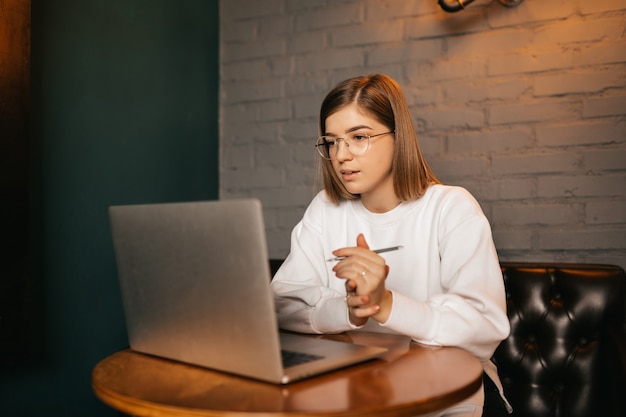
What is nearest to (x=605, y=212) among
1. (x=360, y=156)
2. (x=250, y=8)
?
(x=360, y=156)

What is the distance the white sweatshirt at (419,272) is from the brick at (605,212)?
73cm

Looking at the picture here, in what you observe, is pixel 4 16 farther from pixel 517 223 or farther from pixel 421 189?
pixel 517 223

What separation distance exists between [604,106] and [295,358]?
151cm

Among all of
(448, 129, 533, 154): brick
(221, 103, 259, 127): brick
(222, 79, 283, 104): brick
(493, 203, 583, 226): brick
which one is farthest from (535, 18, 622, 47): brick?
(221, 103, 259, 127): brick

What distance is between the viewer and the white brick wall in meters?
1.98

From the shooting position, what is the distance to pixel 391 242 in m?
1.57

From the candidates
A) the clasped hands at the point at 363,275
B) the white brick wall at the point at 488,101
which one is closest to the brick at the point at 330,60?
the white brick wall at the point at 488,101

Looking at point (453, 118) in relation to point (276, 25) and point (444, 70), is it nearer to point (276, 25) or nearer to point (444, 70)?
point (444, 70)

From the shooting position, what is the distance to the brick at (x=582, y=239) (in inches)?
76.9

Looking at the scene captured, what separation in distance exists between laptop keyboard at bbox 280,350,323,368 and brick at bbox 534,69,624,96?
4.78 ft

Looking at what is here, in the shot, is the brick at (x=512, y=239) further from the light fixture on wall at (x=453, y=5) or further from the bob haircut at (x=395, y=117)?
the light fixture on wall at (x=453, y=5)

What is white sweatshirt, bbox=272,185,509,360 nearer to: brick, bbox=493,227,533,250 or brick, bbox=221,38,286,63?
brick, bbox=493,227,533,250

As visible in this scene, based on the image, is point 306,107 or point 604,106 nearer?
point 604,106

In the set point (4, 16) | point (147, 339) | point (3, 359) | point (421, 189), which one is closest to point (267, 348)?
point (147, 339)
